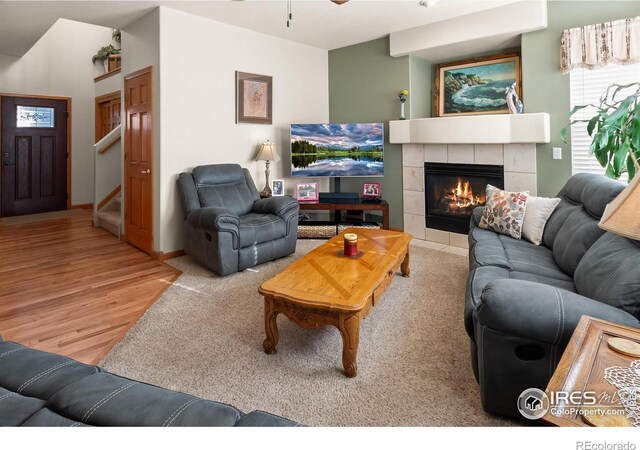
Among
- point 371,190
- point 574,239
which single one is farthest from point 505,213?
point 371,190

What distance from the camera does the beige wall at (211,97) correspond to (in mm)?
4148

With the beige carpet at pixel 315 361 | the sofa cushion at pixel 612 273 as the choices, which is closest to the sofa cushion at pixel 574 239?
the sofa cushion at pixel 612 273

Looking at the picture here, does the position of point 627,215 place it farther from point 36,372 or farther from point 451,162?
point 451,162

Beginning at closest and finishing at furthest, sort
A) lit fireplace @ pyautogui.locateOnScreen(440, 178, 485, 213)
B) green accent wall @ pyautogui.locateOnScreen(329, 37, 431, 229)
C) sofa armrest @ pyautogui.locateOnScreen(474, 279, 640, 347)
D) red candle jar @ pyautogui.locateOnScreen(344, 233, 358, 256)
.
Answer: sofa armrest @ pyautogui.locateOnScreen(474, 279, 640, 347) → red candle jar @ pyautogui.locateOnScreen(344, 233, 358, 256) → lit fireplace @ pyautogui.locateOnScreen(440, 178, 485, 213) → green accent wall @ pyautogui.locateOnScreen(329, 37, 431, 229)

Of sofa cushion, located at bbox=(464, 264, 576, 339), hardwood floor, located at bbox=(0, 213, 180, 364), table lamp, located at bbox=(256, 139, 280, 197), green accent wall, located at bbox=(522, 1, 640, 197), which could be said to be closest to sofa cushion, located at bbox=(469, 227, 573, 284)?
sofa cushion, located at bbox=(464, 264, 576, 339)

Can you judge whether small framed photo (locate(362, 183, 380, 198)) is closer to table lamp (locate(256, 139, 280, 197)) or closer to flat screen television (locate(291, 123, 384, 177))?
flat screen television (locate(291, 123, 384, 177))

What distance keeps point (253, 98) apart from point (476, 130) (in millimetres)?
2664

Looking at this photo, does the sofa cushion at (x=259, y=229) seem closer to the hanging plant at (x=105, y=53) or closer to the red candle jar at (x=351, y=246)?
the red candle jar at (x=351, y=246)

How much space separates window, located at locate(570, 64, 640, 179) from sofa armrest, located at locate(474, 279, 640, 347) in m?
2.73

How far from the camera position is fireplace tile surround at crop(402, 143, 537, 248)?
4.18 m

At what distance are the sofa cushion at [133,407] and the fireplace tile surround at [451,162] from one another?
4154mm

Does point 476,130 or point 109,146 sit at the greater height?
point 109,146

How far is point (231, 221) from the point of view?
359 cm
